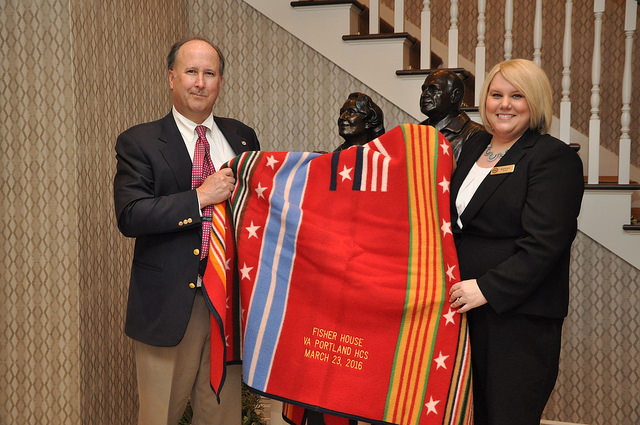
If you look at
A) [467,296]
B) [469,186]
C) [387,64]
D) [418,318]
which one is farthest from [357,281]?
[387,64]

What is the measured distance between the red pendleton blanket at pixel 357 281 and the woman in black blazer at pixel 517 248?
0.07 meters

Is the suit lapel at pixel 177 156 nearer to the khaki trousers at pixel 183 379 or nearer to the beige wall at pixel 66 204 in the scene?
the khaki trousers at pixel 183 379

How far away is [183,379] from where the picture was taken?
2.16m

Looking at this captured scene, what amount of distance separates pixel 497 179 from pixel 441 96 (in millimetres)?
565

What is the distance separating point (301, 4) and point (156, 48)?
0.89 m

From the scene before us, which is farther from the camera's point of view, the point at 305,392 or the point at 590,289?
the point at 590,289

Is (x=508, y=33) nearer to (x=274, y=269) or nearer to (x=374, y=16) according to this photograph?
(x=374, y=16)

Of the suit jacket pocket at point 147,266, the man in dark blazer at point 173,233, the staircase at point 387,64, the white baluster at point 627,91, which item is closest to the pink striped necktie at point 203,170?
the man in dark blazer at point 173,233

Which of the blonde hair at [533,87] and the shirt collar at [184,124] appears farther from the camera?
the shirt collar at [184,124]

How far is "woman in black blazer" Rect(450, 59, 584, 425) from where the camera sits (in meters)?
1.76

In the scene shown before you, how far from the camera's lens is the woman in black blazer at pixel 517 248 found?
176 cm

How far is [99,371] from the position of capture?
9.29 feet

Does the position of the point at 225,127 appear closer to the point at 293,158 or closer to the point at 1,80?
the point at 293,158

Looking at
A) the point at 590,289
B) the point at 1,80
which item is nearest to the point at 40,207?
the point at 1,80
